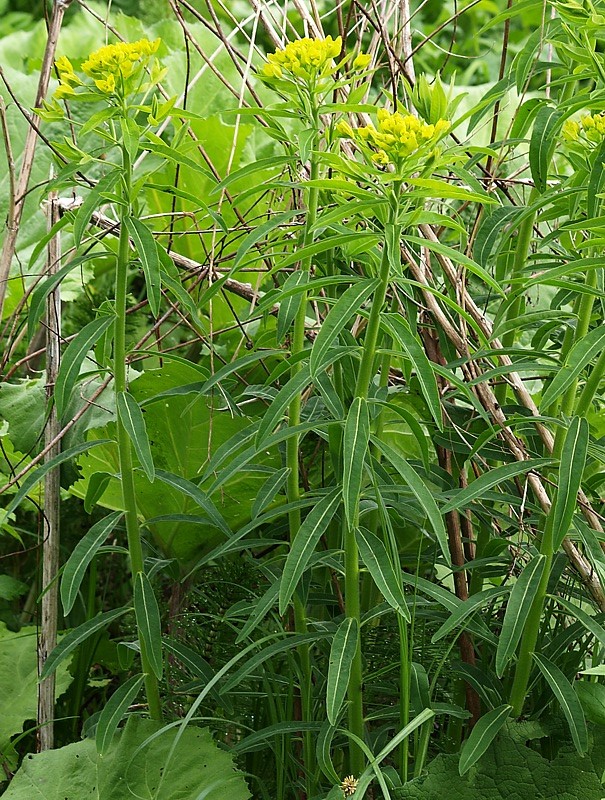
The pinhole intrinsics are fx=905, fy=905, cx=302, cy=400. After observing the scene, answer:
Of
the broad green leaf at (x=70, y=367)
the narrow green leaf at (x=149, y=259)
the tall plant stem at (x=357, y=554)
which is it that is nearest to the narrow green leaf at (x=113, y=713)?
the tall plant stem at (x=357, y=554)

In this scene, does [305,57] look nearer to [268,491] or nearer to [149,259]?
[149,259]

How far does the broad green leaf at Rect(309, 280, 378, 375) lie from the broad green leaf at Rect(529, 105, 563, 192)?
1.07 feet

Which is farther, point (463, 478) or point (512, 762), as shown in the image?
point (463, 478)

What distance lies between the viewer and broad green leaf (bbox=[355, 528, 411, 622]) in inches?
38.7

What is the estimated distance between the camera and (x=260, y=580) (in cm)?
148

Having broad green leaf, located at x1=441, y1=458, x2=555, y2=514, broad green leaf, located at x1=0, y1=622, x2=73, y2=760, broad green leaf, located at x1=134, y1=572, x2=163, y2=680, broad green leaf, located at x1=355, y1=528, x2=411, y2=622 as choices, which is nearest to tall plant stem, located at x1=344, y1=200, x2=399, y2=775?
broad green leaf, located at x1=355, y1=528, x2=411, y2=622

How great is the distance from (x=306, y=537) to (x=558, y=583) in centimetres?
49

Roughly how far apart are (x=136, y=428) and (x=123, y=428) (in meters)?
0.06

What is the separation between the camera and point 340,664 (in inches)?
39.9

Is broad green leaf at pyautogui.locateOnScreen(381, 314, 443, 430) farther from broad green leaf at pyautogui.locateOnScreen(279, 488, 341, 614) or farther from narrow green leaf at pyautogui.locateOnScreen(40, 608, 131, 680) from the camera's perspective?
narrow green leaf at pyautogui.locateOnScreen(40, 608, 131, 680)

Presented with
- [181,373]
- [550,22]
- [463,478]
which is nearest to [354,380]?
[463,478]

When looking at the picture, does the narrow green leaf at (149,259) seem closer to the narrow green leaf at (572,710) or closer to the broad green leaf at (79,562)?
the broad green leaf at (79,562)

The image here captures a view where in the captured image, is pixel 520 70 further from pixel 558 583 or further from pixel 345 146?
pixel 558 583

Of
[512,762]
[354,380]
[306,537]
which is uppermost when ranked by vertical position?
[354,380]
